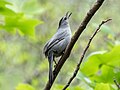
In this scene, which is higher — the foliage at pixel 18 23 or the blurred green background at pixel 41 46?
the foliage at pixel 18 23

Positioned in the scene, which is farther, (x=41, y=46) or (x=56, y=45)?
(x=41, y=46)

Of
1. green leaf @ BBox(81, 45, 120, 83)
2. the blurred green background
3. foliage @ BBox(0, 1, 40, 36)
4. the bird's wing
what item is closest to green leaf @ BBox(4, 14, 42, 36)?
foliage @ BBox(0, 1, 40, 36)

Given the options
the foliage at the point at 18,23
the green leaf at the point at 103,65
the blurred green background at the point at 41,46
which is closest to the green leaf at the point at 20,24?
the foliage at the point at 18,23

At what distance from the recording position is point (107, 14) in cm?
661

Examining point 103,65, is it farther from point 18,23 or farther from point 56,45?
point 18,23

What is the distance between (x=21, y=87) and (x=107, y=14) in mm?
5353

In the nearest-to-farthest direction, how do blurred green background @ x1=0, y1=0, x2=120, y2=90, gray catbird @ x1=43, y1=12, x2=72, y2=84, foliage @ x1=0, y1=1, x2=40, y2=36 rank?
gray catbird @ x1=43, y1=12, x2=72, y2=84 → foliage @ x1=0, y1=1, x2=40, y2=36 → blurred green background @ x1=0, y1=0, x2=120, y2=90

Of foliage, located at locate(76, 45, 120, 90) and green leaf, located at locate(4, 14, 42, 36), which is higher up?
green leaf, located at locate(4, 14, 42, 36)

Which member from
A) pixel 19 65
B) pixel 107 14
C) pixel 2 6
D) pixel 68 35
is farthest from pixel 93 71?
pixel 19 65

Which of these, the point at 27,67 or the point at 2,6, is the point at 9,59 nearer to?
the point at 27,67

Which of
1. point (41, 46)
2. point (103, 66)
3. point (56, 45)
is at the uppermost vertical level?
point (56, 45)

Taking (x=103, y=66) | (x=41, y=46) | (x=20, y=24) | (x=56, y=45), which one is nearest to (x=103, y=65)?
(x=103, y=66)

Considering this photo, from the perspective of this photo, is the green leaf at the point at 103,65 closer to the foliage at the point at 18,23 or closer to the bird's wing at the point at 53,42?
the bird's wing at the point at 53,42

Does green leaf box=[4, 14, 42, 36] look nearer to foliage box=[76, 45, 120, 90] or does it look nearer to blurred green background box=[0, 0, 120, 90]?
foliage box=[76, 45, 120, 90]
